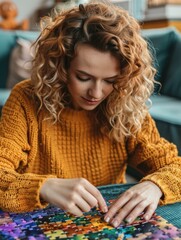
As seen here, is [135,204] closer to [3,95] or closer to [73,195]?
[73,195]

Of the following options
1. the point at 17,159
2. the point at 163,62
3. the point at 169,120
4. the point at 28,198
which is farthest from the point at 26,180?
the point at 163,62

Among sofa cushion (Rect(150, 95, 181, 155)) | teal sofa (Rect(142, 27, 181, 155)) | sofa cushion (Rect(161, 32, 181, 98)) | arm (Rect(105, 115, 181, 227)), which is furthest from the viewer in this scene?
sofa cushion (Rect(161, 32, 181, 98))

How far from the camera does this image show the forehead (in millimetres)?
1021

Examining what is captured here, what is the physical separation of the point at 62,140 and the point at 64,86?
162mm

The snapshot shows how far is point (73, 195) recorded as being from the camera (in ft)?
2.80

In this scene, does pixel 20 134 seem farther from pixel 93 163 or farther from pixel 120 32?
pixel 120 32

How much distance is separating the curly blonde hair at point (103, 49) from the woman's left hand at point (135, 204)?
263 mm

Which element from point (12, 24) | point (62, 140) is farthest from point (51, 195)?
point (12, 24)

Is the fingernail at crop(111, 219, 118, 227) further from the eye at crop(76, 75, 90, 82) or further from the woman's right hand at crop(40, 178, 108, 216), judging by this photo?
the eye at crop(76, 75, 90, 82)

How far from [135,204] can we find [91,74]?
0.33 m

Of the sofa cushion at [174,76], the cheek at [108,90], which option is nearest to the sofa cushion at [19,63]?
the sofa cushion at [174,76]

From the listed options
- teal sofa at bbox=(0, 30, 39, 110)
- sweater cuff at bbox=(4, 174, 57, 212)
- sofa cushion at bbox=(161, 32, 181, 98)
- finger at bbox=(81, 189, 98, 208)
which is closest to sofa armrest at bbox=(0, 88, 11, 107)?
teal sofa at bbox=(0, 30, 39, 110)

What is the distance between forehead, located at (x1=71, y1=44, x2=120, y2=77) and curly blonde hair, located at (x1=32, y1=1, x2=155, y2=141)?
0.01 meters

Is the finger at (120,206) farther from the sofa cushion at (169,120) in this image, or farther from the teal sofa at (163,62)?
the teal sofa at (163,62)
